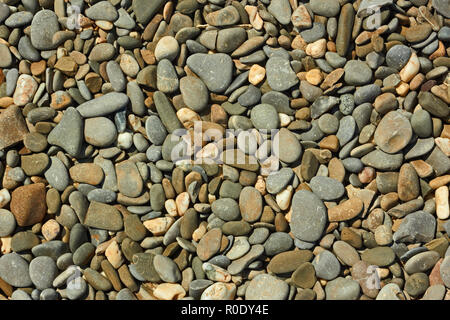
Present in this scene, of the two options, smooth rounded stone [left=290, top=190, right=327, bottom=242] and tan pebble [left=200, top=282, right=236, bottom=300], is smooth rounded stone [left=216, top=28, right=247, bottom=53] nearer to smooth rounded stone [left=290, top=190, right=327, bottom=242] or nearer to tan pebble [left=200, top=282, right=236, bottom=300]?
smooth rounded stone [left=290, top=190, right=327, bottom=242]

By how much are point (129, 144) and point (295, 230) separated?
73 centimetres

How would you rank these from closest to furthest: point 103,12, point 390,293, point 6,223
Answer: point 390,293, point 6,223, point 103,12

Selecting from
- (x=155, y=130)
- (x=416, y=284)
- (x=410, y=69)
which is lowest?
(x=416, y=284)

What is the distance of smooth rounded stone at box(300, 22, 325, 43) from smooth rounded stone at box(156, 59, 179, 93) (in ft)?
1.81

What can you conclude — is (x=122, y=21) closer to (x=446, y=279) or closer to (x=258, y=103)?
(x=258, y=103)

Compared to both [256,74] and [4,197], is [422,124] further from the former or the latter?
[4,197]

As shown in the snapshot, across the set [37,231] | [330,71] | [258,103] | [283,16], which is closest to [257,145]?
[258,103]

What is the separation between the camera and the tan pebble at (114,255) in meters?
1.72

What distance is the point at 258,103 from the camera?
183cm

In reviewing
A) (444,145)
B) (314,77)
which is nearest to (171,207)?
(314,77)

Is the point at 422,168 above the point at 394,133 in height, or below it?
below

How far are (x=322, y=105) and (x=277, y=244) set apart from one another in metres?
0.57

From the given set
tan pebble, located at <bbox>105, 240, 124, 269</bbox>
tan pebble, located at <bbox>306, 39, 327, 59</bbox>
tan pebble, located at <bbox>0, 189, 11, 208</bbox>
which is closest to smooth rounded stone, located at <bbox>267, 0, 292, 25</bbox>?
tan pebble, located at <bbox>306, 39, 327, 59</bbox>

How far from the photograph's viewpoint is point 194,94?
1796 millimetres
